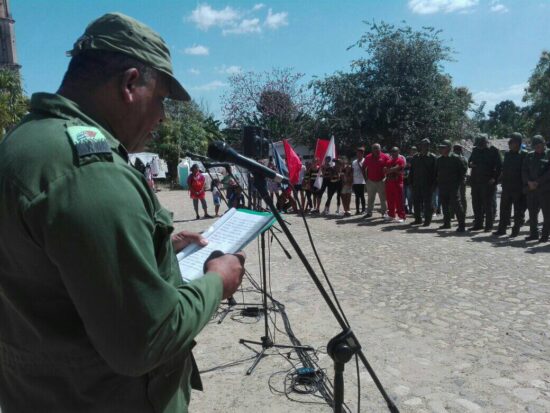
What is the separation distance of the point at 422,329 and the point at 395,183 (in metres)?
8.09

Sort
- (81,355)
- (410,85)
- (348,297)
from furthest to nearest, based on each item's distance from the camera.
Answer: (410,85)
(348,297)
(81,355)

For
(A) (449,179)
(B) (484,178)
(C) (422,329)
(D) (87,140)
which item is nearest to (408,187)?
(A) (449,179)

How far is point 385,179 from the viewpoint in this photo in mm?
12898

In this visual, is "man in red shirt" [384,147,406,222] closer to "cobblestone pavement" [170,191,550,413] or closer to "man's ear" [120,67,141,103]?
"cobblestone pavement" [170,191,550,413]

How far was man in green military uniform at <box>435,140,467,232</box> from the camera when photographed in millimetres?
10820

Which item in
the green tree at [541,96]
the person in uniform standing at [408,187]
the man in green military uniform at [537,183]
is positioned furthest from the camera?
the green tree at [541,96]

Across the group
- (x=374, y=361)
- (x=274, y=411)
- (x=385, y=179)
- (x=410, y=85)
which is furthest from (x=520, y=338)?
(x=410, y=85)

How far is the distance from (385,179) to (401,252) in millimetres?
4625

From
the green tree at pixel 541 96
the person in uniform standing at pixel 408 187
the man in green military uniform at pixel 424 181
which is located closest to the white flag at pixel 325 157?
the person in uniform standing at pixel 408 187

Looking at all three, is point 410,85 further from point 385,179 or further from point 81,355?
point 81,355

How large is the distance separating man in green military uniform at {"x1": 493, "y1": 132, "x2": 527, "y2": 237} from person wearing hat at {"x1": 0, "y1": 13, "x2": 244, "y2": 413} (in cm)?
980

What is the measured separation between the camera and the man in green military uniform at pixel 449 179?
35.5 ft

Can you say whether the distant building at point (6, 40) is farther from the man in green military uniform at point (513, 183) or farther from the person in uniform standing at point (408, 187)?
the man in green military uniform at point (513, 183)

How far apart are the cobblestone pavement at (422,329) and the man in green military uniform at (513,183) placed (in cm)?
119
